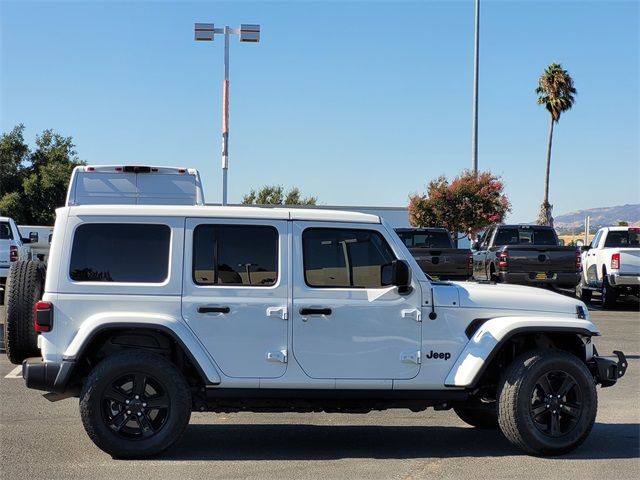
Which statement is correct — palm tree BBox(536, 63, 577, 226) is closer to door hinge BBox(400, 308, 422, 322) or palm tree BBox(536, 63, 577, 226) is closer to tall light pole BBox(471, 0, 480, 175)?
tall light pole BBox(471, 0, 480, 175)

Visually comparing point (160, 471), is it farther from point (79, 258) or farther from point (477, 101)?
point (477, 101)

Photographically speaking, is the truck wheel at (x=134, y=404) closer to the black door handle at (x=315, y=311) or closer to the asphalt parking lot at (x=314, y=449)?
the asphalt parking lot at (x=314, y=449)

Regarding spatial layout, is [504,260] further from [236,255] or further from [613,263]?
[236,255]

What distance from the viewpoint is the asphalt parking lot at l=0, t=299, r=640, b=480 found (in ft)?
18.8

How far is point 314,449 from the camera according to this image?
21.2 feet

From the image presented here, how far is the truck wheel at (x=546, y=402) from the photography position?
606 cm

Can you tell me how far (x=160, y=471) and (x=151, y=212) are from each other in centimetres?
195

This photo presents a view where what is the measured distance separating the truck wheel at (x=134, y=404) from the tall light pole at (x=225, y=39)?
11596mm

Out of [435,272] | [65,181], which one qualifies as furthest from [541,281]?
[65,181]

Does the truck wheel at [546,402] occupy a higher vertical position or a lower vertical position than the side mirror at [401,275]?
lower

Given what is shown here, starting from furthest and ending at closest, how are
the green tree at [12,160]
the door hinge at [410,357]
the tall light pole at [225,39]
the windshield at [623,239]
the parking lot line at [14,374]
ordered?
the green tree at [12,160]
the windshield at [623,239]
the tall light pole at [225,39]
the parking lot line at [14,374]
the door hinge at [410,357]

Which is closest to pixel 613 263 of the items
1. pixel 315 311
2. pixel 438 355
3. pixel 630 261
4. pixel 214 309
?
pixel 630 261

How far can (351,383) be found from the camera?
605 centimetres

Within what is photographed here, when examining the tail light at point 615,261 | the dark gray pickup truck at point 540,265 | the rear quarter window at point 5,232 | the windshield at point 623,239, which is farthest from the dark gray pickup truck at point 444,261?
the rear quarter window at point 5,232
